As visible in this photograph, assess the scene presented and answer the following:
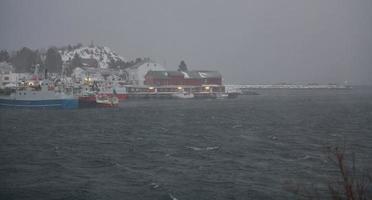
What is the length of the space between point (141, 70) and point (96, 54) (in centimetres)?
5563

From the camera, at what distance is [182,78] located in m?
109

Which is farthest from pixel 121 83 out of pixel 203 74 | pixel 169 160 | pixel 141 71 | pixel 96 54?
pixel 169 160

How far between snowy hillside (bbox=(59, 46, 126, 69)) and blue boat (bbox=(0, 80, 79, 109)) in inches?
3604

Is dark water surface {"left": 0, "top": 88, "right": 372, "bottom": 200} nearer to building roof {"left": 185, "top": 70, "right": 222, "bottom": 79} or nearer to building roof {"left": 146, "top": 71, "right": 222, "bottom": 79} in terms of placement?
building roof {"left": 146, "top": 71, "right": 222, "bottom": 79}

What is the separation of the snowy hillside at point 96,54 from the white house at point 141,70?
45.1 meters

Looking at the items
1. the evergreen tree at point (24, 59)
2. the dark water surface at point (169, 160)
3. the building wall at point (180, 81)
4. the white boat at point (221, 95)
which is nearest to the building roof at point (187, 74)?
the building wall at point (180, 81)

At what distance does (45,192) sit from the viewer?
16625 mm

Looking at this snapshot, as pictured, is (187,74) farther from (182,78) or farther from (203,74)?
(203,74)

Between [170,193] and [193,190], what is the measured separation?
0.92 metres

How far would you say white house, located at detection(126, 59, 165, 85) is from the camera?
111562mm

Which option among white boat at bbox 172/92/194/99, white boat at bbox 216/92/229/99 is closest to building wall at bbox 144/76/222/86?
white boat at bbox 216/92/229/99

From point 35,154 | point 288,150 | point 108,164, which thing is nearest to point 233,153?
point 288,150

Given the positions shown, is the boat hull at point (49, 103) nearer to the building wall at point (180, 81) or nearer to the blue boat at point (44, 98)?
the blue boat at point (44, 98)

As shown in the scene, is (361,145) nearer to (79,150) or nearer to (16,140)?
(79,150)
